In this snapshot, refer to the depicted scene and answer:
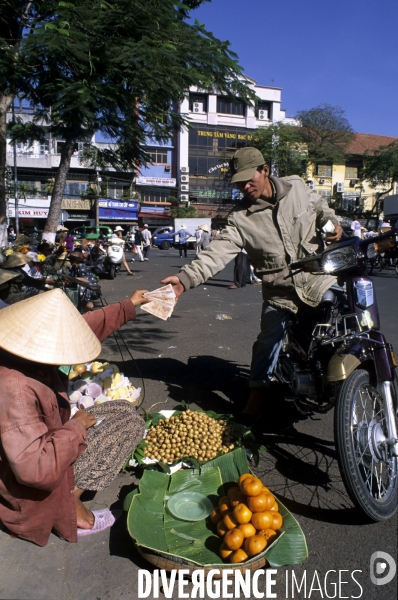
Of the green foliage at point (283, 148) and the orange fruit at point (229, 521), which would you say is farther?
the green foliage at point (283, 148)

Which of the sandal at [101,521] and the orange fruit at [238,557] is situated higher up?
the orange fruit at [238,557]

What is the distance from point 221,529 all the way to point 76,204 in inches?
1869

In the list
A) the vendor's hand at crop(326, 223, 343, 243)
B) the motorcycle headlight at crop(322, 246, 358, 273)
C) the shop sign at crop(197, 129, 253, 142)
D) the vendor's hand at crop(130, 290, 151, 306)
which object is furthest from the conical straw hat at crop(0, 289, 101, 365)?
the shop sign at crop(197, 129, 253, 142)

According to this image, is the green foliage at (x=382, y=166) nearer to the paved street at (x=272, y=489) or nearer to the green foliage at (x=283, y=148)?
the green foliage at (x=283, y=148)

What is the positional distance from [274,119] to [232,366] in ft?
181

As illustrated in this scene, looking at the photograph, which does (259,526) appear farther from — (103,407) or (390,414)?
(103,407)

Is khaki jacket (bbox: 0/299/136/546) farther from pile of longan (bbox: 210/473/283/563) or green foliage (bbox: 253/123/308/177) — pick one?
green foliage (bbox: 253/123/308/177)

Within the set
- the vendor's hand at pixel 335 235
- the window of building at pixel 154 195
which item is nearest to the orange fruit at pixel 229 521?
the vendor's hand at pixel 335 235

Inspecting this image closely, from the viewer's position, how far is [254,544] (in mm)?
2254

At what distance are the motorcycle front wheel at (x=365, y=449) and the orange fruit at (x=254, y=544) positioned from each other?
0.47 meters

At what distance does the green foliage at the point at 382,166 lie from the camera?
147 ft

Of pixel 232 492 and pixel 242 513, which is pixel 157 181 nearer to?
pixel 232 492

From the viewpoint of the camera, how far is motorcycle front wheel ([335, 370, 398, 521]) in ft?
7.75

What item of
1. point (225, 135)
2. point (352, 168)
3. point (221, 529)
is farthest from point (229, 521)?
point (352, 168)
